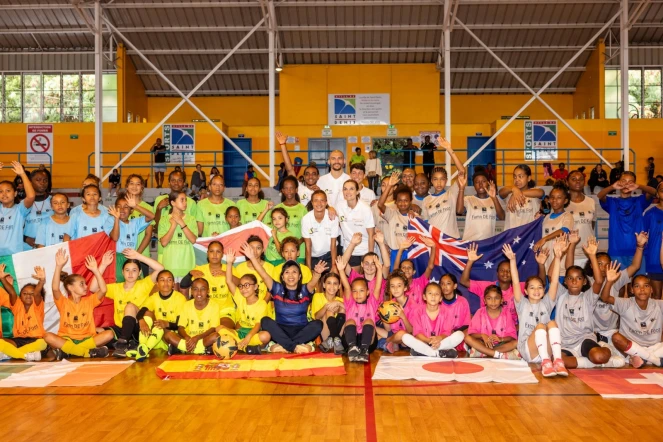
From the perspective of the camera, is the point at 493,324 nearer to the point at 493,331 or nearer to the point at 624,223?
the point at 493,331

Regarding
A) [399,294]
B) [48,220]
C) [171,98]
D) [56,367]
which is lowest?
[56,367]

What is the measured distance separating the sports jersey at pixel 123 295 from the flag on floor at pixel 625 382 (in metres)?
5.03

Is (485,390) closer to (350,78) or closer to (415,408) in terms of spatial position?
(415,408)

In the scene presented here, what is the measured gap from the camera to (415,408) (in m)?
5.62

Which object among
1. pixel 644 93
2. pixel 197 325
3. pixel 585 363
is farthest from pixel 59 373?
pixel 644 93

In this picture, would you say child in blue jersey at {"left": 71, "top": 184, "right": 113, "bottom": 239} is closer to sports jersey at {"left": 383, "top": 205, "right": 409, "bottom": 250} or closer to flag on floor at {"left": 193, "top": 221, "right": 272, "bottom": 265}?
flag on floor at {"left": 193, "top": 221, "right": 272, "bottom": 265}

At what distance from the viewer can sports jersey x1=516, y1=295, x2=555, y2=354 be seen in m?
7.43

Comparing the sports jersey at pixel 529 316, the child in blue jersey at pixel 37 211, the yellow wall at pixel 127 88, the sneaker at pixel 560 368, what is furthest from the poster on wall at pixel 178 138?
the sneaker at pixel 560 368

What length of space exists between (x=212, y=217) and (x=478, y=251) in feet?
11.5

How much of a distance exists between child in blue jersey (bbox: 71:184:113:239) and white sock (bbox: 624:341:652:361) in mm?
6370

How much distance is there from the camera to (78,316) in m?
8.03

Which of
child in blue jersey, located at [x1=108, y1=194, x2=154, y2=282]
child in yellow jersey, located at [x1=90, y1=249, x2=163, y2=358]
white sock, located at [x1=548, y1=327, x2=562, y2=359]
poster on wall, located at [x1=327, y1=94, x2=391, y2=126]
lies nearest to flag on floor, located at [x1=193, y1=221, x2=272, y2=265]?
child in yellow jersey, located at [x1=90, y1=249, x2=163, y2=358]

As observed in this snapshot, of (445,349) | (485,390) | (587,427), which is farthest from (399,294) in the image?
(587,427)

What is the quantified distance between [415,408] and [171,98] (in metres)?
20.3
